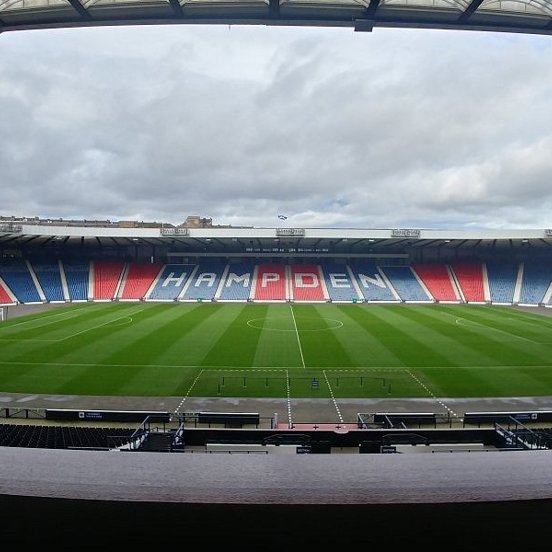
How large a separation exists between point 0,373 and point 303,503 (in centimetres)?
2598

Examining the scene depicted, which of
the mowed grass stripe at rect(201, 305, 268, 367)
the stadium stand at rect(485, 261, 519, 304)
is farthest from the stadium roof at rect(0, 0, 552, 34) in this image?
the stadium stand at rect(485, 261, 519, 304)

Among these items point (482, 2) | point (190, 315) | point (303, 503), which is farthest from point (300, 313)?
point (303, 503)

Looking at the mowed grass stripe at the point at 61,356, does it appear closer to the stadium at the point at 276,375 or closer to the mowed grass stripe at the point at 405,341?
the stadium at the point at 276,375

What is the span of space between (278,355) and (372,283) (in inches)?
1365

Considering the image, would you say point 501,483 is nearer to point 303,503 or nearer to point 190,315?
point 303,503

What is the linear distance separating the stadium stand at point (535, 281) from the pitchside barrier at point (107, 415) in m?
50.0

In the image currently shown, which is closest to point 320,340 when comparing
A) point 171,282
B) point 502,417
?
point 502,417

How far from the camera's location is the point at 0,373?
75.1 ft

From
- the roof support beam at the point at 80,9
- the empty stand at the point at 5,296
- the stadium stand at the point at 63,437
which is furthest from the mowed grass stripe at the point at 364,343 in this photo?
the empty stand at the point at 5,296

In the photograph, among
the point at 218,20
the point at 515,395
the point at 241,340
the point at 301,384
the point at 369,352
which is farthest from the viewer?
the point at 241,340

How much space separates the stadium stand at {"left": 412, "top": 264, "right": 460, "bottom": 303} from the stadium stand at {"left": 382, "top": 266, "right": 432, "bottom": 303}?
3.59ft

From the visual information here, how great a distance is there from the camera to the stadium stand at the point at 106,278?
55.9m

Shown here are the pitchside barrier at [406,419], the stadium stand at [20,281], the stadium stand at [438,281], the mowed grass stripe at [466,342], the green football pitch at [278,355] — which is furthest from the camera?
the stadium stand at [438,281]

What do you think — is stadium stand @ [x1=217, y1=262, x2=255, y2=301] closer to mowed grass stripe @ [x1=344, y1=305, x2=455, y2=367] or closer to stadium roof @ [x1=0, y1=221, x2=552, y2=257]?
stadium roof @ [x1=0, y1=221, x2=552, y2=257]
